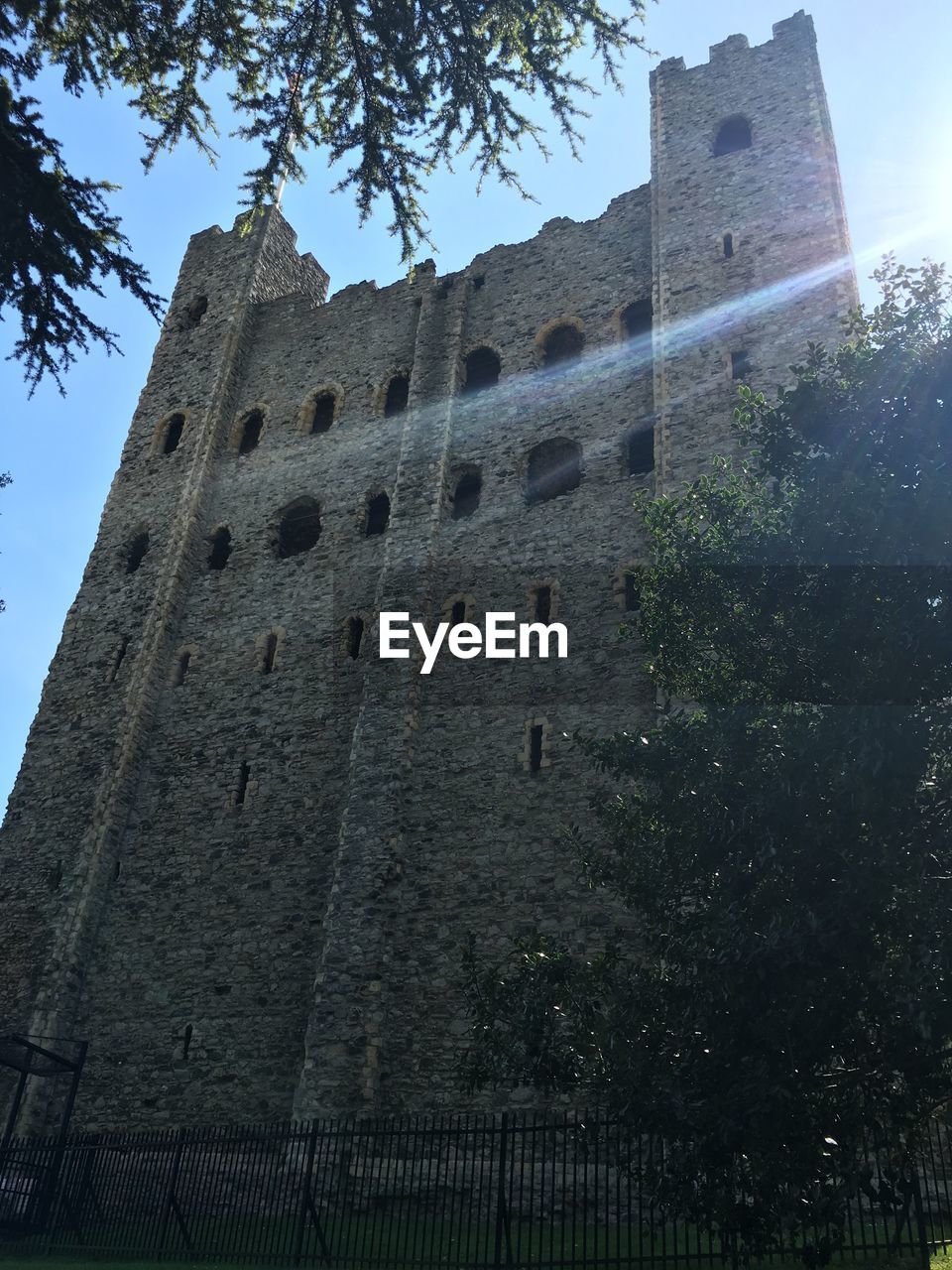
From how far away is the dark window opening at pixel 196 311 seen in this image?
88.8ft

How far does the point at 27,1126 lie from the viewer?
16.2 metres

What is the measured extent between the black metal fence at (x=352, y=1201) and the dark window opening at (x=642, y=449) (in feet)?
35.4

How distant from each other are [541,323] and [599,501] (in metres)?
5.36

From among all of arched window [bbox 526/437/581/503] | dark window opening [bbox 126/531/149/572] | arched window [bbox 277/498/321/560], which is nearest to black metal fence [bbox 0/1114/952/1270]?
arched window [bbox 526/437/581/503]

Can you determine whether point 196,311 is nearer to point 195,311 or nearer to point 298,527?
point 195,311

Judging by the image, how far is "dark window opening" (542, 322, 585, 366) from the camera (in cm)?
2145

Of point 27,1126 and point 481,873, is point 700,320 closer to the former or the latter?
point 481,873

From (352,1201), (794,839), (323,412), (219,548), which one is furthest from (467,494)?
(794,839)

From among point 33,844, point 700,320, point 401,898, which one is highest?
point 700,320

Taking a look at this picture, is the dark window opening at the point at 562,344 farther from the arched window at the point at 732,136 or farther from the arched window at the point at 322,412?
the arched window at the point at 322,412

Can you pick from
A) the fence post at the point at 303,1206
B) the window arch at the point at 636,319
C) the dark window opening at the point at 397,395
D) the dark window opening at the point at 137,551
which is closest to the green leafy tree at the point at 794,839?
the fence post at the point at 303,1206

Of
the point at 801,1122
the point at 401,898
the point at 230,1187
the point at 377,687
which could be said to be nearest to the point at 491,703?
the point at 377,687

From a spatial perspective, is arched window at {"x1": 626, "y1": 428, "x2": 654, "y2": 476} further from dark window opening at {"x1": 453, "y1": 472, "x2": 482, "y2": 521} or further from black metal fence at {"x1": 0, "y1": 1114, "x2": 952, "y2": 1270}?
black metal fence at {"x1": 0, "y1": 1114, "x2": 952, "y2": 1270}

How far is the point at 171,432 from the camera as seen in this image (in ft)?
82.7
